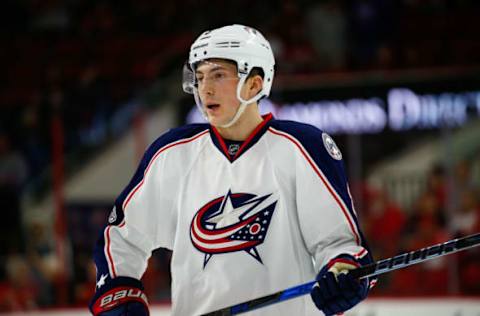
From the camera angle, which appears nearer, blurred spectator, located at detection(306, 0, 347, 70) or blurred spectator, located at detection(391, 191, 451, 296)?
blurred spectator, located at detection(391, 191, 451, 296)

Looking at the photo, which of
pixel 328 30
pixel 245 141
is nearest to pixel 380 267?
pixel 245 141

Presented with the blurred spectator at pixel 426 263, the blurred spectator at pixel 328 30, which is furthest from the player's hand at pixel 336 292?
the blurred spectator at pixel 328 30

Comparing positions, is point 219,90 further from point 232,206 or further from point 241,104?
point 232,206

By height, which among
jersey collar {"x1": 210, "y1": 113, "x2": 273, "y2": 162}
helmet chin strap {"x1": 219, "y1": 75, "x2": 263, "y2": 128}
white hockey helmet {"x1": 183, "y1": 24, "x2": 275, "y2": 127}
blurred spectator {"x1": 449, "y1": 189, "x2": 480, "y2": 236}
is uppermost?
white hockey helmet {"x1": 183, "y1": 24, "x2": 275, "y2": 127}

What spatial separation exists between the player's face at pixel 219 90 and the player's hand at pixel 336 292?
539 mm

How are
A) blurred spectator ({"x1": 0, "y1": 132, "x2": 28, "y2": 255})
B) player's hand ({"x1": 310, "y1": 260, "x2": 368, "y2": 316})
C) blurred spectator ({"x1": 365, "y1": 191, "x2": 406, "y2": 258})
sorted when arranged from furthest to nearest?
blurred spectator ({"x1": 0, "y1": 132, "x2": 28, "y2": 255}) → blurred spectator ({"x1": 365, "y1": 191, "x2": 406, "y2": 258}) → player's hand ({"x1": 310, "y1": 260, "x2": 368, "y2": 316})

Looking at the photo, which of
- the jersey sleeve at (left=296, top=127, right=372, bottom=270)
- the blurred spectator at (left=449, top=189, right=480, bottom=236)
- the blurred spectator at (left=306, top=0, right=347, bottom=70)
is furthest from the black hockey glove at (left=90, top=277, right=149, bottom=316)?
the blurred spectator at (left=306, top=0, right=347, bottom=70)

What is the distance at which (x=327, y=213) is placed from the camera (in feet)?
8.87

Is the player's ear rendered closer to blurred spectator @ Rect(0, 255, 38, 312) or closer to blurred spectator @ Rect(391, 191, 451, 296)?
blurred spectator @ Rect(391, 191, 451, 296)

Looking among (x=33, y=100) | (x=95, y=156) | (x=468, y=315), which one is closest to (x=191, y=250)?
(x=468, y=315)

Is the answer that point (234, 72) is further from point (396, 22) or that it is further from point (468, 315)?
point (396, 22)

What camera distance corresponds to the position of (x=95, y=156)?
26.6ft

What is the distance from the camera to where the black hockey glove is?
2803mm

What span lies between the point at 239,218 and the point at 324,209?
0.23 metres
